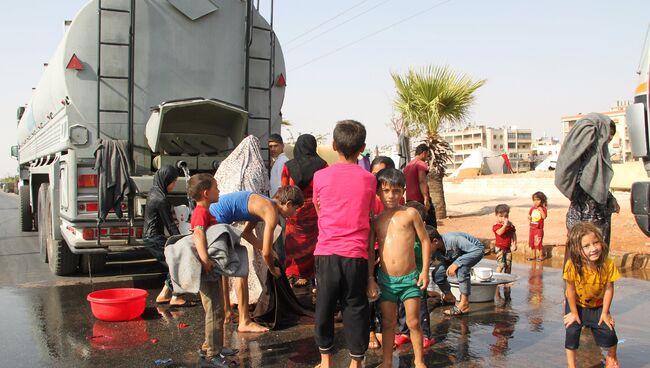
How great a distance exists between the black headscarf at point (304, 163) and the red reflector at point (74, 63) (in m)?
2.92

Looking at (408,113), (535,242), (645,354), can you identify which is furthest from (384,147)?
(645,354)

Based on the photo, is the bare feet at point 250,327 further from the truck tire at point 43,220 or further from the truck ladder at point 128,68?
the truck tire at point 43,220

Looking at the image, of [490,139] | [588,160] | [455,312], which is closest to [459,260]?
[455,312]

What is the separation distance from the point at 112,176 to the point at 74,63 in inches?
65.2

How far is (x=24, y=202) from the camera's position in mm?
14672

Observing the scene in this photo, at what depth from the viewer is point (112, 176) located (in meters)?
6.64

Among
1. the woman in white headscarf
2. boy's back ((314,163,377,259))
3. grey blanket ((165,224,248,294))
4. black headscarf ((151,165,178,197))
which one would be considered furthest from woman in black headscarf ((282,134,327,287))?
boy's back ((314,163,377,259))

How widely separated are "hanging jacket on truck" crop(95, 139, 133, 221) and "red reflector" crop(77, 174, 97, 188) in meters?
0.29

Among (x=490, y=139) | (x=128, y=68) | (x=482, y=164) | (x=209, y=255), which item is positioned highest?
(x=490, y=139)

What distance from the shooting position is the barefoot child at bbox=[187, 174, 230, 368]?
4.29 meters

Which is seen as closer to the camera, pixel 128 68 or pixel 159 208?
pixel 159 208

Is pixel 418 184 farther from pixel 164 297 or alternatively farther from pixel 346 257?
pixel 346 257

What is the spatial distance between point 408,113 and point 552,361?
11.9 m

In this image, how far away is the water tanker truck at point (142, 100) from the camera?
6902mm
